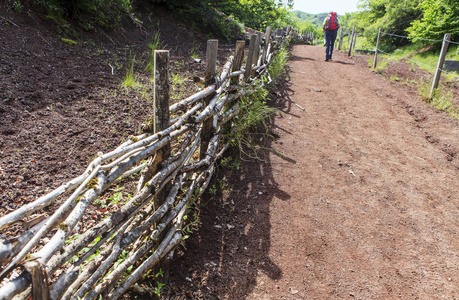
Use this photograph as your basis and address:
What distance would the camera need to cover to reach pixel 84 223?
2.24 m

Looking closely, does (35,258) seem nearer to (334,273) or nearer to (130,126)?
(334,273)

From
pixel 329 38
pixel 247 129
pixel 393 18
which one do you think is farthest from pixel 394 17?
pixel 247 129

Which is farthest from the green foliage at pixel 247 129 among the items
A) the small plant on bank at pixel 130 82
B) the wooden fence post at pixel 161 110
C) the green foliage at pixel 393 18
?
the green foliage at pixel 393 18

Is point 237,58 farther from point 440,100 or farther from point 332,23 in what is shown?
point 332,23

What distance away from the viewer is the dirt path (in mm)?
2139

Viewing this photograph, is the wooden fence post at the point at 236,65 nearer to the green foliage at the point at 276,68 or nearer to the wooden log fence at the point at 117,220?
the wooden log fence at the point at 117,220

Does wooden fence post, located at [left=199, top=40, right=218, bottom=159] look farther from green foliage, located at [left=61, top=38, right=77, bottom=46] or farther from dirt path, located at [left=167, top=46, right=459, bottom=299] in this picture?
green foliage, located at [left=61, top=38, right=77, bottom=46]

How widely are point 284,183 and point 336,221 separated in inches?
27.6

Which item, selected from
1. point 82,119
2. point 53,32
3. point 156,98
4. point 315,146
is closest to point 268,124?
point 315,146

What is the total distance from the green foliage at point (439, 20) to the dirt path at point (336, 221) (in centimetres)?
795

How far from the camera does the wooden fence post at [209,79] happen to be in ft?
7.85

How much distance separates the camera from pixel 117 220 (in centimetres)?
163

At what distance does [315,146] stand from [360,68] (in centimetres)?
667

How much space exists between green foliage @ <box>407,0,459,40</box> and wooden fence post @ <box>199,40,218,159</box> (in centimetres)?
1106
